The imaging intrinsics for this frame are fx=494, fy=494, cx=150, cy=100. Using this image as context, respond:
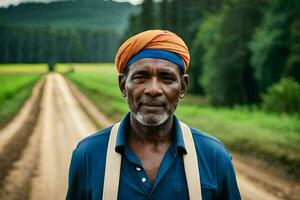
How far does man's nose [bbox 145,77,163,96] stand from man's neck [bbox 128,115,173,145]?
155 mm

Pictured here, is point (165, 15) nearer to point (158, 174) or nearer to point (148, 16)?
point (148, 16)

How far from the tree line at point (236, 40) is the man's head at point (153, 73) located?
15.3 metres

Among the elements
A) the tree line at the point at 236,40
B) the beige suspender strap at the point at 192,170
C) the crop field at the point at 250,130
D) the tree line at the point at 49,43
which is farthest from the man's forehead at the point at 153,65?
the tree line at the point at 236,40

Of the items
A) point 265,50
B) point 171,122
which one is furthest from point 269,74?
point 171,122

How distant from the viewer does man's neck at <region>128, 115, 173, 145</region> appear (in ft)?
7.31

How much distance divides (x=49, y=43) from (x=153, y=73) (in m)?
12.2

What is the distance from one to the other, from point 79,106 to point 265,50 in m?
8.84

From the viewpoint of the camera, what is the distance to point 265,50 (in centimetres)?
2195

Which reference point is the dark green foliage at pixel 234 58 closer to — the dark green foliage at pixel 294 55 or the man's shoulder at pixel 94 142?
the dark green foliage at pixel 294 55

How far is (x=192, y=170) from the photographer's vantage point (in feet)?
6.69

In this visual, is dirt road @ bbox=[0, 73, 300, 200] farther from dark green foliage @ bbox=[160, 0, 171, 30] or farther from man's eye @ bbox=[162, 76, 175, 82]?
dark green foliage @ bbox=[160, 0, 171, 30]

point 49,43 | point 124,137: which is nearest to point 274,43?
point 49,43

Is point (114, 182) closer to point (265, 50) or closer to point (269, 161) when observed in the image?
point (269, 161)

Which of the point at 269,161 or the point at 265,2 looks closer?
Answer: the point at 269,161
